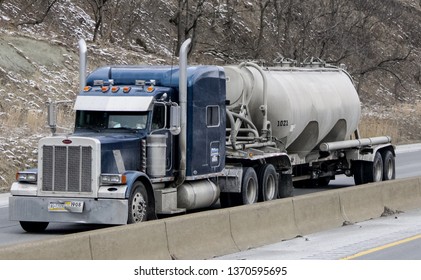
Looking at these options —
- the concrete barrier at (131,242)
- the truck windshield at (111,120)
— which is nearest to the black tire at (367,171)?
the truck windshield at (111,120)

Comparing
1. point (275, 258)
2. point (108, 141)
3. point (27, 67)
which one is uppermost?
point (27, 67)

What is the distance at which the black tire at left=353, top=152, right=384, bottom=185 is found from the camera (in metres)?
27.2

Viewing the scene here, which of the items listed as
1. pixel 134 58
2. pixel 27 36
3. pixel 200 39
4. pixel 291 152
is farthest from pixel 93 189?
pixel 200 39

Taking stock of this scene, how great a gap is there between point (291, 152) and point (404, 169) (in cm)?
1028

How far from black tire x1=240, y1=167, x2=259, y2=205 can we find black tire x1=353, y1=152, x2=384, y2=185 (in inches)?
240

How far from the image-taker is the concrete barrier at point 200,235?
13852mm

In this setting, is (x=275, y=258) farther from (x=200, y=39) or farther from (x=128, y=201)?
(x=200, y=39)

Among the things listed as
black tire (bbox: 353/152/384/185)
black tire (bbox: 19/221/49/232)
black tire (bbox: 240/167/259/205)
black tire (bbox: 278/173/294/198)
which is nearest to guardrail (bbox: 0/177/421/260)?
black tire (bbox: 240/167/259/205)

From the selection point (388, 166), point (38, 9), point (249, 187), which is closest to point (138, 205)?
point (249, 187)

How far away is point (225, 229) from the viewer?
15117 mm

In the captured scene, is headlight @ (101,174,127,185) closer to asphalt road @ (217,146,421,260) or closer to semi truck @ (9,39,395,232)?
semi truck @ (9,39,395,232)

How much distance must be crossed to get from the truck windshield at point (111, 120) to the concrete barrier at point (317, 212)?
127 inches

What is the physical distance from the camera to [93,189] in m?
17.1

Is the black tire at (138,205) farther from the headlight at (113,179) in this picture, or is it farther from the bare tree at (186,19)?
the bare tree at (186,19)
